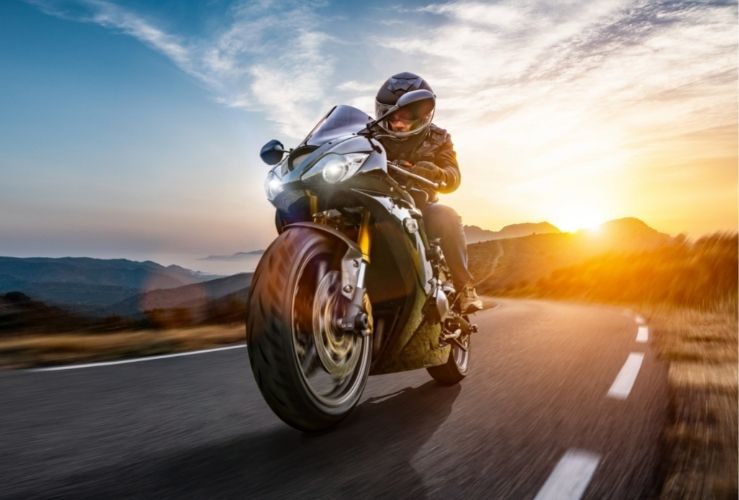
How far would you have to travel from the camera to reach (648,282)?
58.9 ft

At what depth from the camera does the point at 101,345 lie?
6.39 meters

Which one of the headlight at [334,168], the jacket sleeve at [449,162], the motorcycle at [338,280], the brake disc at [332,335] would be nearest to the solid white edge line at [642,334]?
the jacket sleeve at [449,162]

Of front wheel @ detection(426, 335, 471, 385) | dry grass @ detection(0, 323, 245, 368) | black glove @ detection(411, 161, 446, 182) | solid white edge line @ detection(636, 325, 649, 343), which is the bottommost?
solid white edge line @ detection(636, 325, 649, 343)

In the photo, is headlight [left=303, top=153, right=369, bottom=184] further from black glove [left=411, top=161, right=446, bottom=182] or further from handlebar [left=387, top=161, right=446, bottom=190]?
black glove [left=411, top=161, right=446, bottom=182]

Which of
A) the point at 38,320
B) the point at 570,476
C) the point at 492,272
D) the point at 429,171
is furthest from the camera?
the point at 492,272

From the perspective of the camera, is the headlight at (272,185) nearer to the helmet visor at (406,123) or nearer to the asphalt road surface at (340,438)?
the helmet visor at (406,123)

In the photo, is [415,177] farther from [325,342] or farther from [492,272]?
[492,272]

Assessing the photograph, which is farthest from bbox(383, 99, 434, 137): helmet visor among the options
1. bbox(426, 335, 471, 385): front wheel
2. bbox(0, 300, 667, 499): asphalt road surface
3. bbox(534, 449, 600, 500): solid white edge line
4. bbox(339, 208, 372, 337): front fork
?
bbox(534, 449, 600, 500): solid white edge line

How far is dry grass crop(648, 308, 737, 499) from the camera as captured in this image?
2.49m

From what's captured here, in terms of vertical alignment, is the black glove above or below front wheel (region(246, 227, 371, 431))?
above

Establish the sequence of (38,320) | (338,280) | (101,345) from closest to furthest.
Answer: (338,280), (101,345), (38,320)

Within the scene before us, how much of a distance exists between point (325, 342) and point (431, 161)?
184 centimetres

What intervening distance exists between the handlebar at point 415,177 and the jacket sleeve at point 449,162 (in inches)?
3.9

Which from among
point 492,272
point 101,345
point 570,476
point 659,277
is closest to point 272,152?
point 570,476
